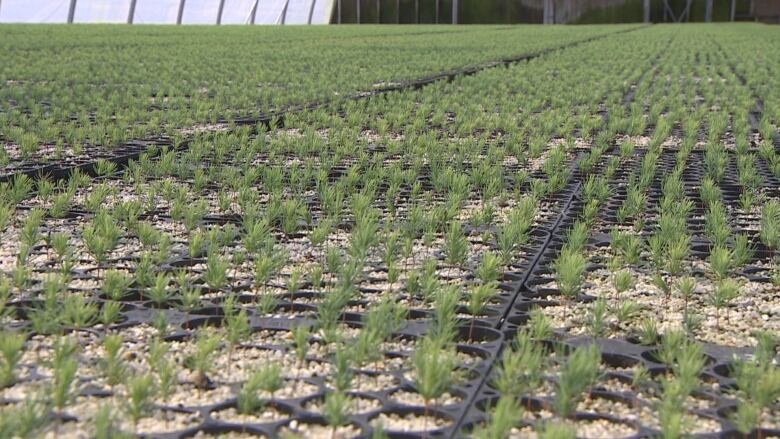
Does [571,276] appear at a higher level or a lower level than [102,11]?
higher

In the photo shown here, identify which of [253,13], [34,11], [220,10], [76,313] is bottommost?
[253,13]

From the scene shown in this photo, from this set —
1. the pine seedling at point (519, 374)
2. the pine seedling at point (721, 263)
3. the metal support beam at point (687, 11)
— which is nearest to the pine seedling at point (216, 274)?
the pine seedling at point (519, 374)

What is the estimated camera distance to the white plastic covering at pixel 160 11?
2512 centimetres

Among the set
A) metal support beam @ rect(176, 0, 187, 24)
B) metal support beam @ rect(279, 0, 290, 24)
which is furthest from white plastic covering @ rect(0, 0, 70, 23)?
metal support beam @ rect(279, 0, 290, 24)

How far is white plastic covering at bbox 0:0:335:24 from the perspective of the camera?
25.1 meters

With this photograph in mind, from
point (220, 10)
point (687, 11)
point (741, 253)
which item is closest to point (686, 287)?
point (741, 253)

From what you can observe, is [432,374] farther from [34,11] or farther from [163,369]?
[34,11]

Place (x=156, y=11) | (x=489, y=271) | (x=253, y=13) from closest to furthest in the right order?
(x=489, y=271)
(x=156, y=11)
(x=253, y=13)

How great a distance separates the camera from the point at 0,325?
1838 millimetres

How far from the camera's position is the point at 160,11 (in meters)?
28.7

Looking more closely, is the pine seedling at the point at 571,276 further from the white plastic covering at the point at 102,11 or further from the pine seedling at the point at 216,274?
the white plastic covering at the point at 102,11

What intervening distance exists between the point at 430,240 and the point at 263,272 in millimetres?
602

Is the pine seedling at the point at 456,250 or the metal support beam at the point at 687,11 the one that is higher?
the pine seedling at the point at 456,250

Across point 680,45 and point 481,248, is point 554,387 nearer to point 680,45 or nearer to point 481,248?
point 481,248
